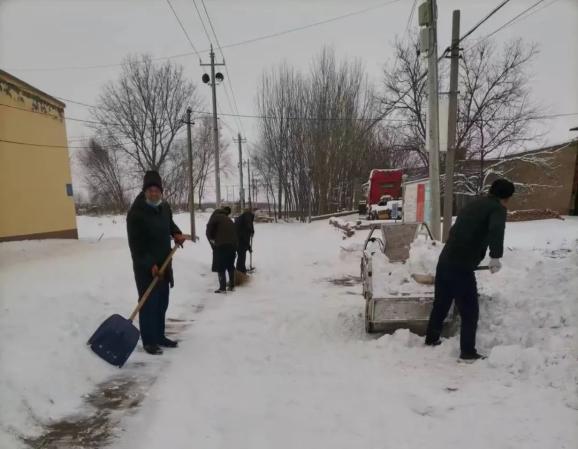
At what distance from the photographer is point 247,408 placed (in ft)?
10.3

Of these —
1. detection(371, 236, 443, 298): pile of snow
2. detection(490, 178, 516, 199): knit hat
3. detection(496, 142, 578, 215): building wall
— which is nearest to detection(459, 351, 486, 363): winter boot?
detection(371, 236, 443, 298): pile of snow

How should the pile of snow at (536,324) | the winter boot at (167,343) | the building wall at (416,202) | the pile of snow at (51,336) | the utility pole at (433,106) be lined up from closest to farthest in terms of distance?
the pile of snow at (51,336) → the pile of snow at (536,324) → the winter boot at (167,343) → the utility pole at (433,106) → the building wall at (416,202)

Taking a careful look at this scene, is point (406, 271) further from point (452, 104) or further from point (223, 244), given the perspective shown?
point (452, 104)

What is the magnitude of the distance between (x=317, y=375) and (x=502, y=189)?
2.45 m

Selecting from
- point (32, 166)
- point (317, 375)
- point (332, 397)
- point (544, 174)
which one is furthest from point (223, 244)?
point (544, 174)

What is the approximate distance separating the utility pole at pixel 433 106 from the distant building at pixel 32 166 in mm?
9613

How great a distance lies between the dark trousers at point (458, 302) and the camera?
394 cm

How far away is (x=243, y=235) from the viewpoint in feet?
31.9

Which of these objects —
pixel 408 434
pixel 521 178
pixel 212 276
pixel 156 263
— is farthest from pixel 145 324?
pixel 521 178

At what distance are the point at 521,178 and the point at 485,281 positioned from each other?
2147 centimetres

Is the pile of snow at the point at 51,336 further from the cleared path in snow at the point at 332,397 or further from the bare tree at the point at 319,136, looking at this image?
the bare tree at the point at 319,136

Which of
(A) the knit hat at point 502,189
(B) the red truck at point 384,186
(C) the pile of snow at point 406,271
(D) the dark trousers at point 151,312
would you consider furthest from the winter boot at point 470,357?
(B) the red truck at point 384,186

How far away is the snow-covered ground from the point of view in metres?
2.74

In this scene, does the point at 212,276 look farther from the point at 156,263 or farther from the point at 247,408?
the point at 247,408
